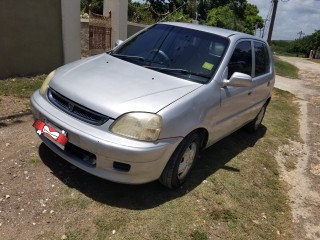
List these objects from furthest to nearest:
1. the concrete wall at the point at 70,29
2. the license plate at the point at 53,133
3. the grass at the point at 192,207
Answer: the concrete wall at the point at 70,29 → the license plate at the point at 53,133 → the grass at the point at 192,207

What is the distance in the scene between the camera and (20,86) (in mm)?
6734

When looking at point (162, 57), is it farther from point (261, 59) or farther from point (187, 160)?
point (261, 59)

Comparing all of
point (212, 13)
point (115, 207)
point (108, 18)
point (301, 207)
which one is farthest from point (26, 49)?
point (212, 13)

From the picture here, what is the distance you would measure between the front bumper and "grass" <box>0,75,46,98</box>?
317 centimetres

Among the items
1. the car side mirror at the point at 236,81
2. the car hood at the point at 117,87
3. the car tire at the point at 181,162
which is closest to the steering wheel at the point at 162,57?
the car hood at the point at 117,87

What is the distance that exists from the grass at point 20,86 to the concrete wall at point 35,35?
0.25m

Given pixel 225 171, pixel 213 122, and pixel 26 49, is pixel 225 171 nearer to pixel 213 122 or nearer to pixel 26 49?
pixel 213 122

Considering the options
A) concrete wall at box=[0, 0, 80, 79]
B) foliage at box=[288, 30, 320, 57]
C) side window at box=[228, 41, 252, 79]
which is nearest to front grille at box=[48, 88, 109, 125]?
side window at box=[228, 41, 252, 79]

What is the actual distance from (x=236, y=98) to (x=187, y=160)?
3.95 ft

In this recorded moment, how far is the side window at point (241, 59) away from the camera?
4.43 metres

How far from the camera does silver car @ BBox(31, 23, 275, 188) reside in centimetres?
320

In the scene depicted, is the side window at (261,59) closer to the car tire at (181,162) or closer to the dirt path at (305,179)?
the dirt path at (305,179)

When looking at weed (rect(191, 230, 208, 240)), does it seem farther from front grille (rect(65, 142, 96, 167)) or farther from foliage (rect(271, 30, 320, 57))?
foliage (rect(271, 30, 320, 57))

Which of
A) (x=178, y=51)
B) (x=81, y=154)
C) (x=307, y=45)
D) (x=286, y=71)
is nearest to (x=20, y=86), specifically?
(x=178, y=51)
